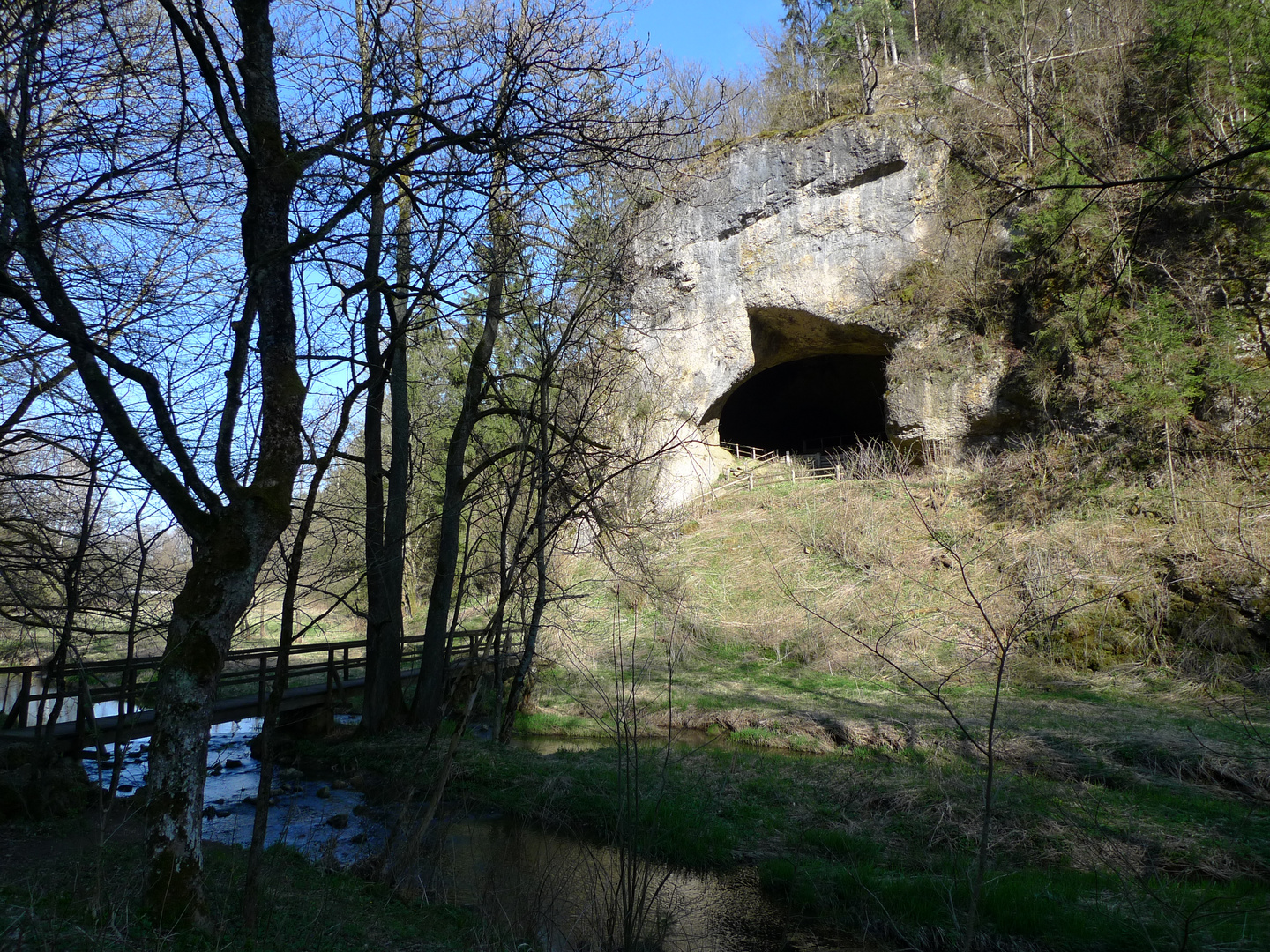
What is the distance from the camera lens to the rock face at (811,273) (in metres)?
18.3

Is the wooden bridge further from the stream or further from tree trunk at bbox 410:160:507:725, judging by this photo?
the stream

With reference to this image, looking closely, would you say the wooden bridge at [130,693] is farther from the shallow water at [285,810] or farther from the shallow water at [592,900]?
the shallow water at [592,900]

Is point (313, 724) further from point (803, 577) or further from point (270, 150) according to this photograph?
point (803, 577)

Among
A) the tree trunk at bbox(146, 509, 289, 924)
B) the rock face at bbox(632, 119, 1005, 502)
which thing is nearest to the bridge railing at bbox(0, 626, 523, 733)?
the tree trunk at bbox(146, 509, 289, 924)

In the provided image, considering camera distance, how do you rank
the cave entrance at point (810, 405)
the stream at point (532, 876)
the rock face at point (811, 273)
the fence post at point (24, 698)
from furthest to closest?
the cave entrance at point (810, 405) → the rock face at point (811, 273) → the fence post at point (24, 698) → the stream at point (532, 876)

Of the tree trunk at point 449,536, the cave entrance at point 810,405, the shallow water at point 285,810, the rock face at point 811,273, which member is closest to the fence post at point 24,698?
the shallow water at point 285,810

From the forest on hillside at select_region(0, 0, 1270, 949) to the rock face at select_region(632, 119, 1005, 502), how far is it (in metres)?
0.83

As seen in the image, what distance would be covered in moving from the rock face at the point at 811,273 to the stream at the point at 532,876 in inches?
464

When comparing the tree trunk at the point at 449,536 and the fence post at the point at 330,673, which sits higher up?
the tree trunk at the point at 449,536

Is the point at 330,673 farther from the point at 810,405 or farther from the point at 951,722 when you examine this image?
the point at 810,405

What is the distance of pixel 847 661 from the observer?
12.3m

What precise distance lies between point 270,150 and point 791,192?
1795 centimetres

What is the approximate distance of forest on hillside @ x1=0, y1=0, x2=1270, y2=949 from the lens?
3838 millimetres

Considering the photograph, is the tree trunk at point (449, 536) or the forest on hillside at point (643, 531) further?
the tree trunk at point (449, 536)
